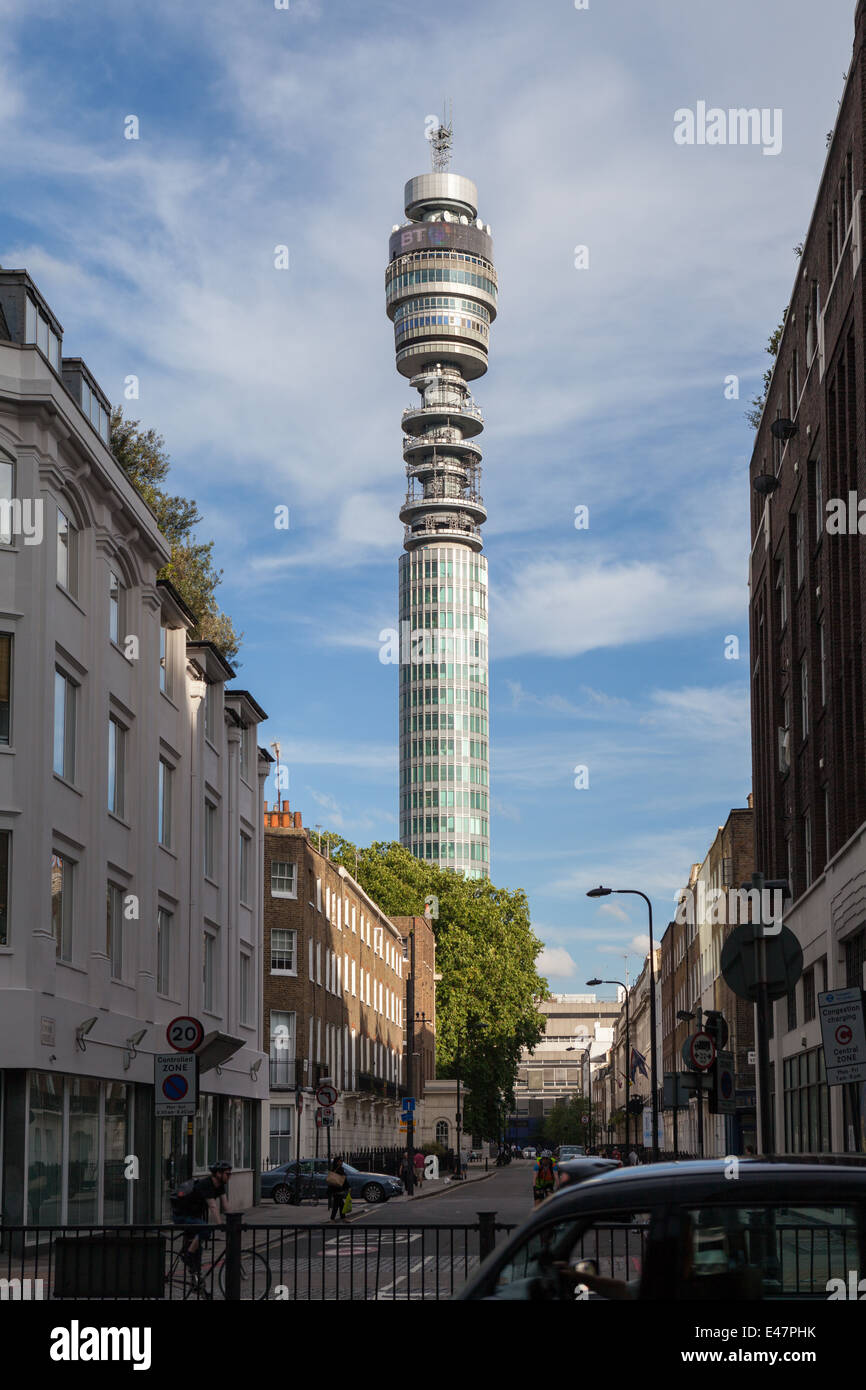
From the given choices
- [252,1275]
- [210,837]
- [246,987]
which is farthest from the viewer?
→ [246,987]

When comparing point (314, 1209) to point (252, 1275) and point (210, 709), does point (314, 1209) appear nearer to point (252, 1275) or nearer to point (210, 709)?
point (210, 709)

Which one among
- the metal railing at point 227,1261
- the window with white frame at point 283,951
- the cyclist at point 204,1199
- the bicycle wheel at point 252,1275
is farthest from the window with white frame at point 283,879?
the bicycle wheel at point 252,1275

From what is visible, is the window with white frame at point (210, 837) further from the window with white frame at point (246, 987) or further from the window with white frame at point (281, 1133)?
the window with white frame at point (281, 1133)

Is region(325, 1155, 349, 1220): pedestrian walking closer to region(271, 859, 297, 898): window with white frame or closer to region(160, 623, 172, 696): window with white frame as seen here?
region(160, 623, 172, 696): window with white frame

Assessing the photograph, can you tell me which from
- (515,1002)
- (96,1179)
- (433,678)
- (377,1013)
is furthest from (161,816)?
(433,678)

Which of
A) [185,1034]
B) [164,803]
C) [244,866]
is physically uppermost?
[164,803]

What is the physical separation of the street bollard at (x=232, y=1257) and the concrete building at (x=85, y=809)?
12.2 m

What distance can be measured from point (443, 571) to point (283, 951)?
12537 centimetres

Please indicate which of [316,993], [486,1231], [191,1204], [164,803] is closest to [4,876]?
[191,1204]

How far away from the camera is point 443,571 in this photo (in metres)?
179

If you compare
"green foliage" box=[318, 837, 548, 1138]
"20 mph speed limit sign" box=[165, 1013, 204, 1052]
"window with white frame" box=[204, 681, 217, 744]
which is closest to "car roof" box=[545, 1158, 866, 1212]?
"20 mph speed limit sign" box=[165, 1013, 204, 1052]

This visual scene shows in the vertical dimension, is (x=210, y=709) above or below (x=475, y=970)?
above

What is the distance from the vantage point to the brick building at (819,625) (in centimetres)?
3066
